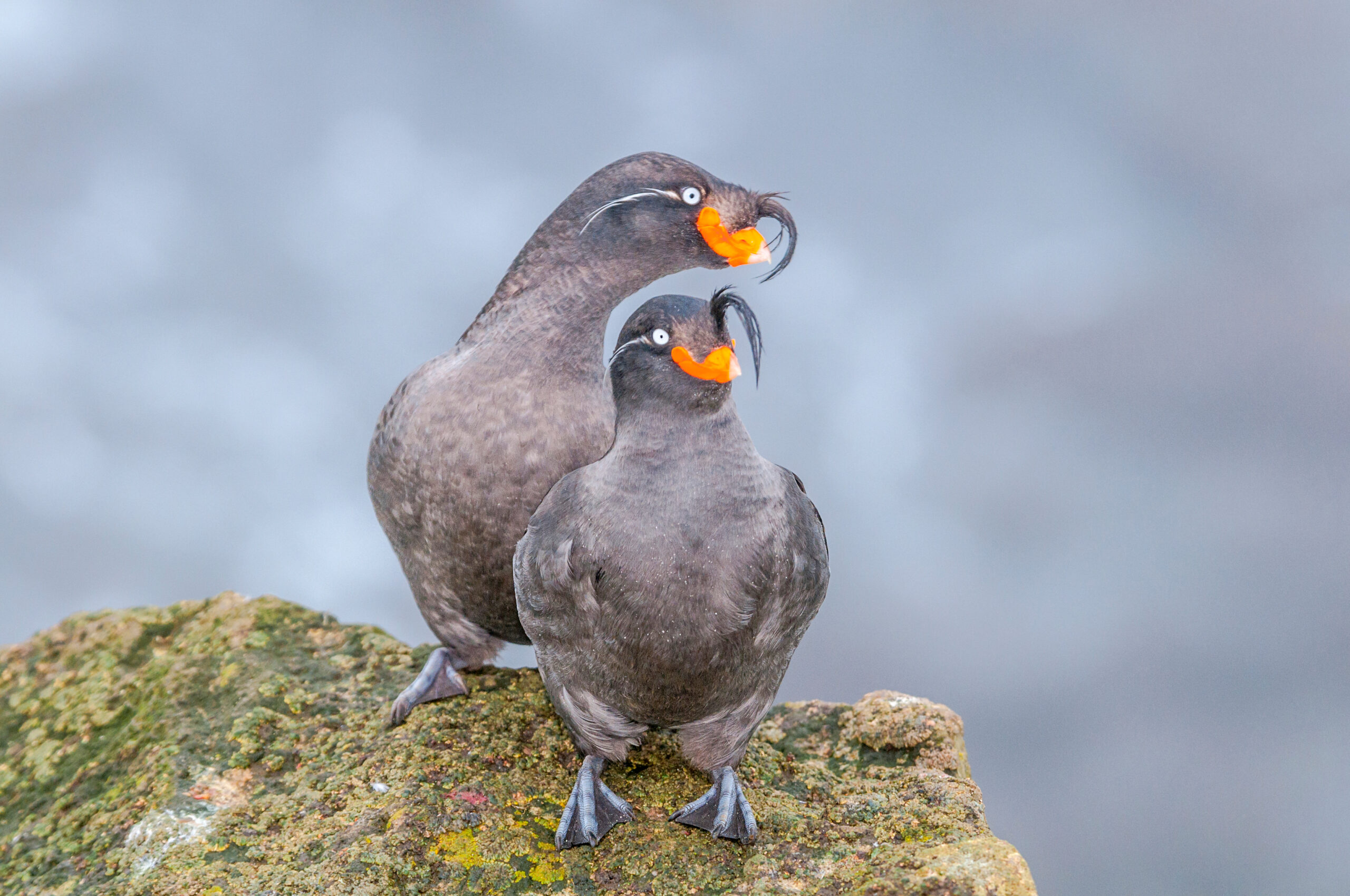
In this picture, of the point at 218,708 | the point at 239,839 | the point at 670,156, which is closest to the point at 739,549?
the point at 670,156

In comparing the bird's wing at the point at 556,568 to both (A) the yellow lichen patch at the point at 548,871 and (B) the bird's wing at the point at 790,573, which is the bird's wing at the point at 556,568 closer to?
(B) the bird's wing at the point at 790,573

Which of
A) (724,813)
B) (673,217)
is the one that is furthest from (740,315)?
(724,813)

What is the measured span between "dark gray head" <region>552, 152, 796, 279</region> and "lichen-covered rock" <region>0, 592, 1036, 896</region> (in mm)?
2230

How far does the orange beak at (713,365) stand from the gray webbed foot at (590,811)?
178cm

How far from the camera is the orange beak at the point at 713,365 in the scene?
4176mm

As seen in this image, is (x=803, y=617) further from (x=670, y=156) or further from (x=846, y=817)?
(x=670, y=156)

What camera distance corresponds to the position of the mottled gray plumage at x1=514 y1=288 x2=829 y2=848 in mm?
4203

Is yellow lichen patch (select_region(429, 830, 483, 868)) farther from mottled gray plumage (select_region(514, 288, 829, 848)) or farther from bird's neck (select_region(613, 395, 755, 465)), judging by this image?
bird's neck (select_region(613, 395, 755, 465))

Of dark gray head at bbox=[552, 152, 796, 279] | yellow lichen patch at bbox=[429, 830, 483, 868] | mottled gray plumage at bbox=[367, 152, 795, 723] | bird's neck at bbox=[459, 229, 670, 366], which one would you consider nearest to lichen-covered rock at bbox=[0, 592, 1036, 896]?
yellow lichen patch at bbox=[429, 830, 483, 868]

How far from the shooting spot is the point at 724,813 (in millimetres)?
4648

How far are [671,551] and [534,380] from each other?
1218mm

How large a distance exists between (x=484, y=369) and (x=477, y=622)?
1289 mm

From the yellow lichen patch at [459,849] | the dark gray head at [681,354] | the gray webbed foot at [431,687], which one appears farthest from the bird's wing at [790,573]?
the gray webbed foot at [431,687]

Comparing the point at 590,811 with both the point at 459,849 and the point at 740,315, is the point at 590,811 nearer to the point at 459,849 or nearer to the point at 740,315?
the point at 459,849
